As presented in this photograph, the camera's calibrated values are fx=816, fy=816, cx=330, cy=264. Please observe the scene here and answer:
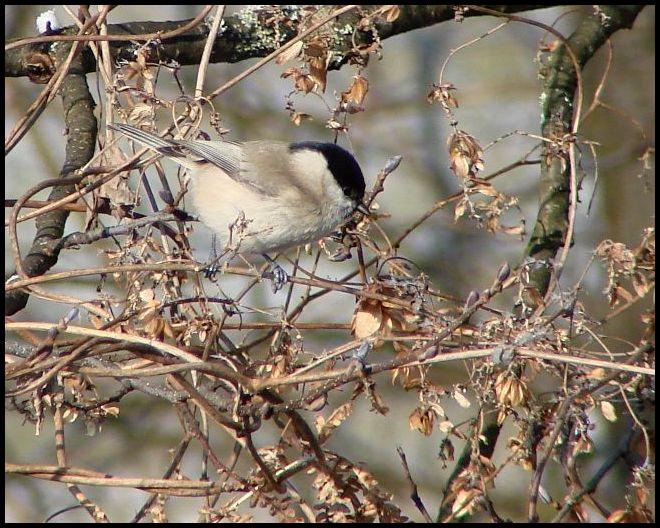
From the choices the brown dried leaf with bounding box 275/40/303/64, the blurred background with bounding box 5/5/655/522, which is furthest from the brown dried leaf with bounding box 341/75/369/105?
the blurred background with bounding box 5/5/655/522

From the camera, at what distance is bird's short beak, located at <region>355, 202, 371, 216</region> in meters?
1.93

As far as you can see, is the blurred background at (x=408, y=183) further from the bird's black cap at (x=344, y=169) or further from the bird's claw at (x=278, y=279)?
the bird's claw at (x=278, y=279)

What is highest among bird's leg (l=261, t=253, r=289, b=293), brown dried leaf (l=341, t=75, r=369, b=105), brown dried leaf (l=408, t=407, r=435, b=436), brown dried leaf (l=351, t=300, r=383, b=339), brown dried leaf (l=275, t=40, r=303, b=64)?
brown dried leaf (l=275, t=40, r=303, b=64)

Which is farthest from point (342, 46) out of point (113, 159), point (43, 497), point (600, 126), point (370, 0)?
point (600, 126)

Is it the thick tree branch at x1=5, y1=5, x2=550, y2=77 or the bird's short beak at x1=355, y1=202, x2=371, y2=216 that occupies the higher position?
the thick tree branch at x1=5, y1=5, x2=550, y2=77

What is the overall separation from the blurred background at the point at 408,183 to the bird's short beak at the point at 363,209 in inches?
92.1

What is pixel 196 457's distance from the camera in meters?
5.18

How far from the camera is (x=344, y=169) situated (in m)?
2.16

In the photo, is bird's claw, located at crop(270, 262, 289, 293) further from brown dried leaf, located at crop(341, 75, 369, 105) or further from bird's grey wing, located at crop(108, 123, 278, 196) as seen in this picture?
brown dried leaf, located at crop(341, 75, 369, 105)

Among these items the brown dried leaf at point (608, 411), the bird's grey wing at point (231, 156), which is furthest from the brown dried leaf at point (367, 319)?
the bird's grey wing at point (231, 156)

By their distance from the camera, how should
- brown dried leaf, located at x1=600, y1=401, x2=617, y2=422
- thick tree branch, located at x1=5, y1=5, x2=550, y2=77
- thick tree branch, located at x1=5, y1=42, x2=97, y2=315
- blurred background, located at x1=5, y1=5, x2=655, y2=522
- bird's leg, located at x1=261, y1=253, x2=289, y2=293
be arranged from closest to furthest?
brown dried leaf, located at x1=600, y1=401, x2=617, y2=422 → thick tree branch, located at x1=5, y1=42, x2=97, y2=315 → bird's leg, located at x1=261, y1=253, x2=289, y2=293 → thick tree branch, located at x1=5, y1=5, x2=550, y2=77 → blurred background, located at x1=5, y1=5, x2=655, y2=522

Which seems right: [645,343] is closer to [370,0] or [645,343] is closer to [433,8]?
[370,0]

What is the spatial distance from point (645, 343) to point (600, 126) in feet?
15.1

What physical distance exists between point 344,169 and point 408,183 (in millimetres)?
4121
